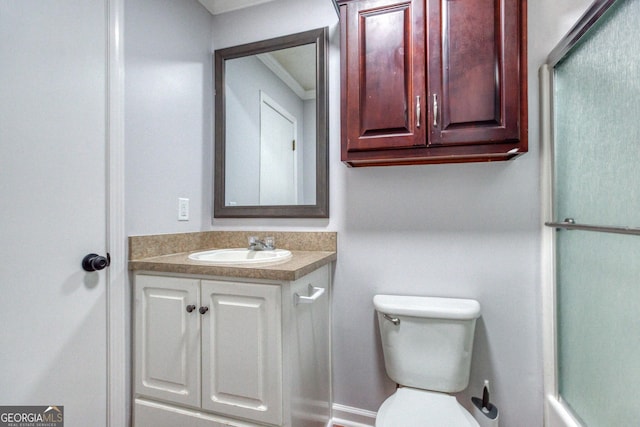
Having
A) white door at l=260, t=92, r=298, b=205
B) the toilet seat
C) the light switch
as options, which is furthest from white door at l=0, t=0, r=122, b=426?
the toilet seat

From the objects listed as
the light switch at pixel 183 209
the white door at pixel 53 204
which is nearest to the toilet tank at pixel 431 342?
the light switch at pixel 183 209

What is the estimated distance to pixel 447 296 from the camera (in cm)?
139

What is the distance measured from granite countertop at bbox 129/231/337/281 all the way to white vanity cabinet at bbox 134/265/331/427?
41mm

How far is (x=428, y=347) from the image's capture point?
1.23 meters

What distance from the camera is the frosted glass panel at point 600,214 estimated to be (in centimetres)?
91

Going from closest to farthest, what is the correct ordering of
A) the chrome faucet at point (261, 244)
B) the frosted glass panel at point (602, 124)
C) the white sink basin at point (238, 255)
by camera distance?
the frosted glass panel at point (602, 124)
the white sink basin at point (238, 255)
the chrome faucet at point (261, 244)

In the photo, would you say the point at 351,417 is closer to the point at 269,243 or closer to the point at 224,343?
the point at 224,343

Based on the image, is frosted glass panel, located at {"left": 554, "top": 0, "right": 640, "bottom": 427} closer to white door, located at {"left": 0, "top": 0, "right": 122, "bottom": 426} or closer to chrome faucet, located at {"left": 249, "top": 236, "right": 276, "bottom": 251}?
chrome faucet, located at {"left": 249, "top": 236, "right": 276, "bottom": 251}

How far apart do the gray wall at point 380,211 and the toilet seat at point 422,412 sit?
1.02 ft

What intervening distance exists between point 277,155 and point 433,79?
2.90 ft

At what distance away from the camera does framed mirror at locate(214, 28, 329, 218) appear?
1.57 m

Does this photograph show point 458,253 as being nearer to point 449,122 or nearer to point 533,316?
point 533,316

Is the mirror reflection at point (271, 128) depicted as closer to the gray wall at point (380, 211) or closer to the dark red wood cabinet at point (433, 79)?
the gray wall at point (380, 211)

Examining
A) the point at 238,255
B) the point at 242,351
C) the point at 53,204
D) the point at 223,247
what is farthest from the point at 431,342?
the point at 53,204
